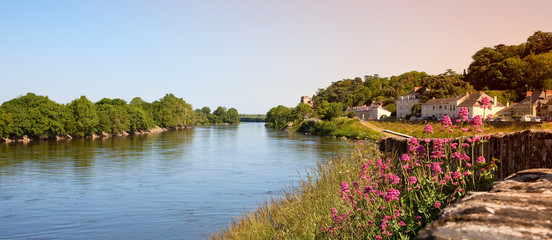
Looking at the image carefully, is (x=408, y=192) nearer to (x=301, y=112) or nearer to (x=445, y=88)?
(x=445, y=88)

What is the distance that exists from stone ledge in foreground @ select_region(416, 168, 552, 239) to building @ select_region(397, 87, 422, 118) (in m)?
115

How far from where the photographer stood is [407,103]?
120 meters

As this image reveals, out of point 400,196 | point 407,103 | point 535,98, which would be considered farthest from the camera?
point 407,103

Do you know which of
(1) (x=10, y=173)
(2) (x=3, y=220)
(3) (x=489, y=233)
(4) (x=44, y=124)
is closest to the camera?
(3) (x=489, y=233)

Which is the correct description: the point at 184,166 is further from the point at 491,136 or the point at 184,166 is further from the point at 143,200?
the point at 491,136

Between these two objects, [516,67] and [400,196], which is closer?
[400,196]

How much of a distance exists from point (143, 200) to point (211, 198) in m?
4.29

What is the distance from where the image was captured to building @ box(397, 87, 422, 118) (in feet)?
378

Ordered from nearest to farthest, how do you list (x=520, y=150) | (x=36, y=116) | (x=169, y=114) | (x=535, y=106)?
(x=520, y=150) < (x=535, y=106) < (x=36, y=116) < (x=169, y=114)

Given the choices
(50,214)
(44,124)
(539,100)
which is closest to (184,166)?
(50,214)

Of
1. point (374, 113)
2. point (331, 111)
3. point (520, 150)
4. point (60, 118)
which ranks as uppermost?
point (331, 111)

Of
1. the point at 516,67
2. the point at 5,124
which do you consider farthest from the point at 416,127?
the point at 5,124

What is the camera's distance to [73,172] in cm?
3659

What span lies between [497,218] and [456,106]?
→ 92.5 metres
